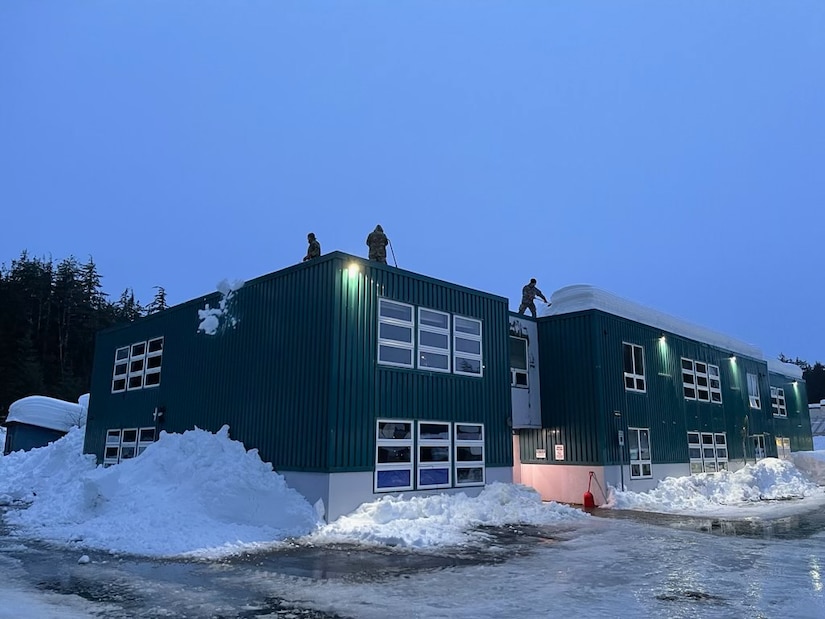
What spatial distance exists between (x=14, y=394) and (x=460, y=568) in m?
51.1

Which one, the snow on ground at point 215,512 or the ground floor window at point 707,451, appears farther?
the ground floor window at point 707,451

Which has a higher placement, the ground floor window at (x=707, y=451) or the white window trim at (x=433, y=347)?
the white window trim at (x=433, y=347)

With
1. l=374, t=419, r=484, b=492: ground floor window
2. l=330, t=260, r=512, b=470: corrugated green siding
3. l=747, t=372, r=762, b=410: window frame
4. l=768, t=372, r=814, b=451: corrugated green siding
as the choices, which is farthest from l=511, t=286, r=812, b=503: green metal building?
l=768, t=372, r=814, b=451: corrugated green siding

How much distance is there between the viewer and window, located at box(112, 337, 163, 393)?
763 inches

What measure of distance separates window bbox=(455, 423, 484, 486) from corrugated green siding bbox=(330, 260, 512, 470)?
236 mm

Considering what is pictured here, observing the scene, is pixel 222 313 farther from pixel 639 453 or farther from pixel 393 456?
pixel 639 453

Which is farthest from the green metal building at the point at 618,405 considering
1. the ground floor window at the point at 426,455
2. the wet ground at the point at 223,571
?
the wet ground at the point at 223,571

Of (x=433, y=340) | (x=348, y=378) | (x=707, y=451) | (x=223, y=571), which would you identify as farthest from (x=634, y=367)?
(x=223, y=571)

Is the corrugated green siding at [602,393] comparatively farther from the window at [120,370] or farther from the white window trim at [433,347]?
the window at [120,370]

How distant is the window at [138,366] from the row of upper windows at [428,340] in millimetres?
8503

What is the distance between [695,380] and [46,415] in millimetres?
27758

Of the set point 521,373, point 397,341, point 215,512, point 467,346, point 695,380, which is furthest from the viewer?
point 695,380

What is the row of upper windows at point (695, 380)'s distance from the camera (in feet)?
68.1

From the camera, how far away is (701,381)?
2453cm
